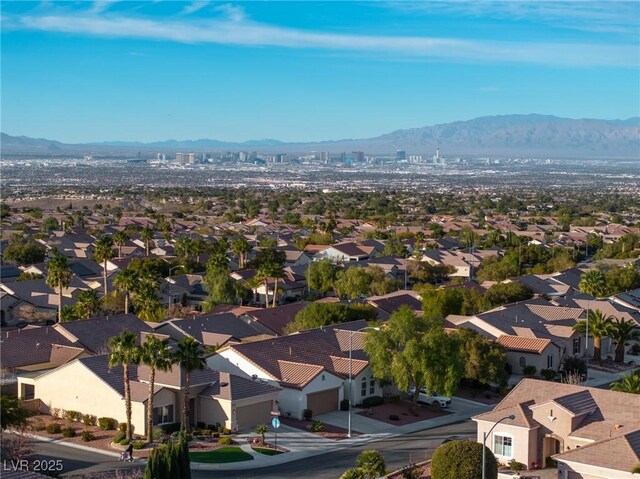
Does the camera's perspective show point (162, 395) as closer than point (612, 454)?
No

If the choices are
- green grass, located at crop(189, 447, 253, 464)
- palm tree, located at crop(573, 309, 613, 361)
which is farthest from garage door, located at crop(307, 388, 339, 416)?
palm tree, located at crop(573, 309, 613, 361)

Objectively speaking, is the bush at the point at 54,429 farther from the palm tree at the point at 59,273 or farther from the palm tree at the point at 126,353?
the palm tree at the point at 59,273

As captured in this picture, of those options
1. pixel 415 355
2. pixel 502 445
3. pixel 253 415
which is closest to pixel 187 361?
pixel 253 415

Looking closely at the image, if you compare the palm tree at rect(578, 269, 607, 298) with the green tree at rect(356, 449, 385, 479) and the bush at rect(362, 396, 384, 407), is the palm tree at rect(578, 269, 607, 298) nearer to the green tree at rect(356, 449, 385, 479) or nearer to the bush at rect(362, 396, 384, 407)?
the bush at rect(362, 396, 384, 407)

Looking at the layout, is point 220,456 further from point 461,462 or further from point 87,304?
point 87,304

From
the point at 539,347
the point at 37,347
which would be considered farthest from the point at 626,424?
the point at 37,347

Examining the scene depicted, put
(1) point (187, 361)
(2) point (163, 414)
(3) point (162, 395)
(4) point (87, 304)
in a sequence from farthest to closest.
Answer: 1. (4) point (87, 304)
2. (2) point (163, 414)
3. (3) point (162, 395)
4. (1) point (187, 361)
